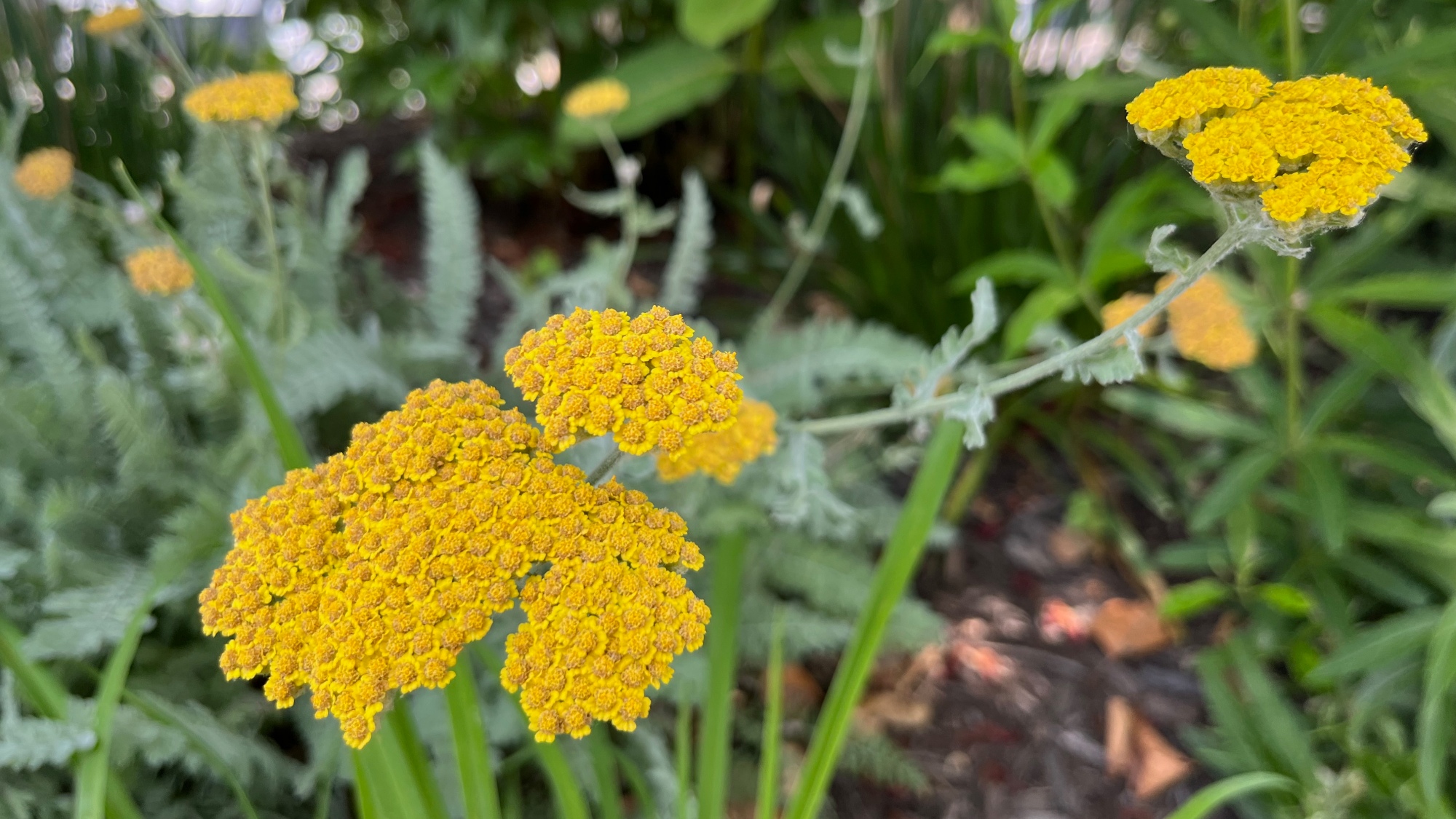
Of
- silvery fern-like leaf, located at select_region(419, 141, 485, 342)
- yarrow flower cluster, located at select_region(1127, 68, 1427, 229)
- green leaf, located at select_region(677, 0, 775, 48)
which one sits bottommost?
silvery fern-like leaf, located at select_region(419, 141, 485, 342)

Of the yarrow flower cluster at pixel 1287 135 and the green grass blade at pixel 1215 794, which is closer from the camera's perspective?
the yarrow flower cluster at pixel 1287 135

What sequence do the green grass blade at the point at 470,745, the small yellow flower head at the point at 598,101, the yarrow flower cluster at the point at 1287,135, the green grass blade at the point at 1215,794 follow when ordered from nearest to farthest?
the yarrow flower cluster at the point at 1287,135
the green grass blade at the point at 470,745
the green grass blade at the point at 1215,794
the small yellow flower head at the point at 598,101

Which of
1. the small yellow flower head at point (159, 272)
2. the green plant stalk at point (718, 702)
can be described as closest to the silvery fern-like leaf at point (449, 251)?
the small yellow flower head at point (159, 272)

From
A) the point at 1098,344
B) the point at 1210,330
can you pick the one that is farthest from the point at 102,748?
the point at 1210,330

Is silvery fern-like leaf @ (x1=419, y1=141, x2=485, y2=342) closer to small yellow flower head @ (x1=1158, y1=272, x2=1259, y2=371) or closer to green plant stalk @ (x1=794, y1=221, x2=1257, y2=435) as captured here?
green plant stalk @ (x1=794, y1=221, x2=1257, y2=435)

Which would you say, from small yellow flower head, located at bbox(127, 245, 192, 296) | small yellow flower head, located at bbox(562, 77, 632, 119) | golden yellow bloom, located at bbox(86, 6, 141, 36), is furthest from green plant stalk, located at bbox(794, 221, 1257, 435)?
golden yellow bloom, located at bbox(86, 6, 141, 36)

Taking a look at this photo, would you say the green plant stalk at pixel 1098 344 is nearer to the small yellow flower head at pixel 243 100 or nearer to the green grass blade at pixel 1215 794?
the green grass blade at pixel 1215 794

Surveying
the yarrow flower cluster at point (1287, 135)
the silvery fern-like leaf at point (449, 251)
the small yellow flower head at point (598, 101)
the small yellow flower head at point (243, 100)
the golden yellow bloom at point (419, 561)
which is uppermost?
the yarrow flower cluster at point (1287, 135)
